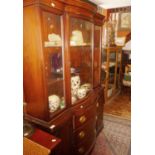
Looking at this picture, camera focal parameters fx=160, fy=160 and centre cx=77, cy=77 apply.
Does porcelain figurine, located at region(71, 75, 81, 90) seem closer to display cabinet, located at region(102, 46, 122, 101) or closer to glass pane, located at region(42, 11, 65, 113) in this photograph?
glass pane, located at region(42, 11, 65, 113)

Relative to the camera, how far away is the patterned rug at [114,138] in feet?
7.19

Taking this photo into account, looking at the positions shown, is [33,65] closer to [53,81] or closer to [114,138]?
[53,81]

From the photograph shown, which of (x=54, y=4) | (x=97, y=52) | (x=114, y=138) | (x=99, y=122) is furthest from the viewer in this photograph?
(x=99, y=122)

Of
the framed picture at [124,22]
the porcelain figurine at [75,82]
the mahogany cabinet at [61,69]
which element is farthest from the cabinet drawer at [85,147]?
the framed picture at [124,22]

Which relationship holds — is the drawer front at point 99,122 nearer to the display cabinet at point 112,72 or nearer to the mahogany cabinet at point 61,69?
the mahogany cabinet at point 61,69

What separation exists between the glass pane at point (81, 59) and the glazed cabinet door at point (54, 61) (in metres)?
0.24

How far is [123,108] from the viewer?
3572 mm

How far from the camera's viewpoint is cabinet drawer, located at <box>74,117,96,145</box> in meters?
1.83

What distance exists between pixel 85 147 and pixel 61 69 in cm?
108

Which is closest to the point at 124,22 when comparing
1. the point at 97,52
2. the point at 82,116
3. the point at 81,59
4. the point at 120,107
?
the point at 120,107

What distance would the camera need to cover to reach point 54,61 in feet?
5.02
